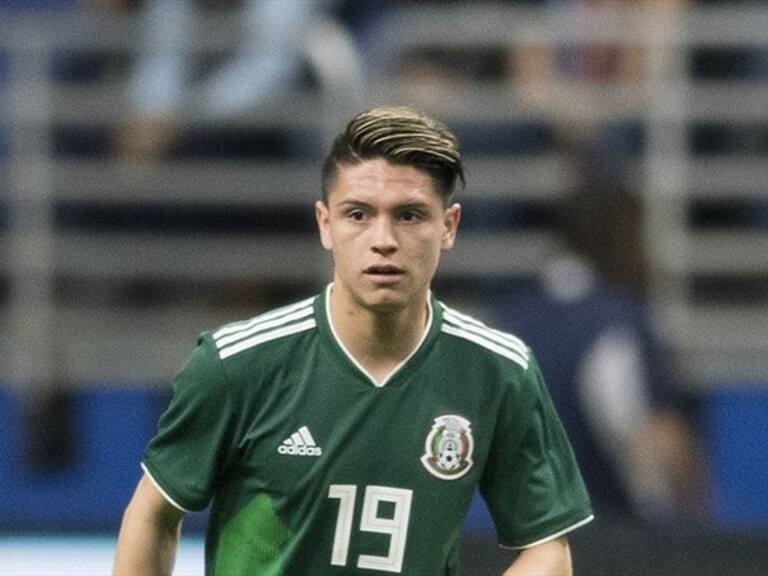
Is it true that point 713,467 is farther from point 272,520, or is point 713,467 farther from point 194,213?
point 272,520

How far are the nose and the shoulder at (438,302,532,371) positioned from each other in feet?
1.14

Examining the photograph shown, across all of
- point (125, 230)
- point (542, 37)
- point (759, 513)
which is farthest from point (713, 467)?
point (125, 230)

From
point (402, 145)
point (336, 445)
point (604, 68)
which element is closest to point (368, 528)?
point (336, 445)

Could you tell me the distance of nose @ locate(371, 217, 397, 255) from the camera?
193 inches

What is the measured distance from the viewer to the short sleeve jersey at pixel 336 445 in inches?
196

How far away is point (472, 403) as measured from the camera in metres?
5.12

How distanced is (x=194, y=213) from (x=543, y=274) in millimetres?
1425

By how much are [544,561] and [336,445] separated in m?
0.55

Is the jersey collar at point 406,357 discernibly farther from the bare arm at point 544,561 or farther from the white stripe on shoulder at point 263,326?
the bare arm at point 544,561

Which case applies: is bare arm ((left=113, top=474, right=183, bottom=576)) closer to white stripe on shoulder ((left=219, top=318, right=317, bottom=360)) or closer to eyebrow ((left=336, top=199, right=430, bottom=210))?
white stripe on shoulder ((left=219, top=318, right=317, bottom=360))

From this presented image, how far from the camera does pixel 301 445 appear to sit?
16.5 ft

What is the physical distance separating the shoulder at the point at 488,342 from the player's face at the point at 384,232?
0.19 m

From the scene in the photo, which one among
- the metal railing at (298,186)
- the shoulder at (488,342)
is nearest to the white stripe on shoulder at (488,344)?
the shoulder at (488,342)

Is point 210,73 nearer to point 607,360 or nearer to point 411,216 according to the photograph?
point 607,360
